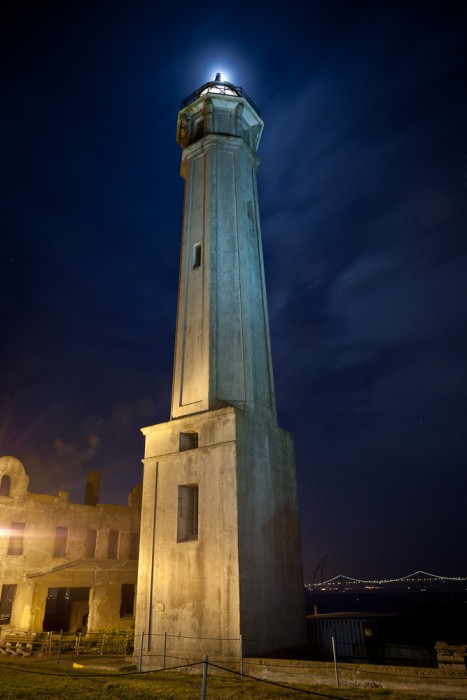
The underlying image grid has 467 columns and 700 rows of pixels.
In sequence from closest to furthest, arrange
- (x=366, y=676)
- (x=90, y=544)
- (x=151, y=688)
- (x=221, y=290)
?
(x=366, y=676) → (x=151, y=688) → (x=221, y=290) → (x=90, y=544)

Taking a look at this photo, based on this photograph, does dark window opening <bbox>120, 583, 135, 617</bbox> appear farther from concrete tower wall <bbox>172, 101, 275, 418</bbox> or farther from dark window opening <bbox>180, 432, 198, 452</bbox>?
concrete tower wall <bbox>172, 101, 275, 418</bbox>

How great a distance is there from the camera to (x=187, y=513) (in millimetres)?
15211

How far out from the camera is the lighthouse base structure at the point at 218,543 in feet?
42.9

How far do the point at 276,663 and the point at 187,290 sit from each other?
12.8 metres

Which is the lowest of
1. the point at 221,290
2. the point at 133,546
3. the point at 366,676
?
the point at 366,676

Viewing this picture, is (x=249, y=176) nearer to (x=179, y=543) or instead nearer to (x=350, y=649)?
(x=179, y=543)

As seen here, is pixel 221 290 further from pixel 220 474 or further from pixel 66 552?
pixel 66 552

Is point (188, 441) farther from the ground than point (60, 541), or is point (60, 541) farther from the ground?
point (188, 441)

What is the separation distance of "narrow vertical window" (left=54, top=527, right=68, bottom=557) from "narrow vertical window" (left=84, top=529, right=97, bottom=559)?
121cm

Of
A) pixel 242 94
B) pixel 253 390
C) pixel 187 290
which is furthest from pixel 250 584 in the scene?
pixel 242 94

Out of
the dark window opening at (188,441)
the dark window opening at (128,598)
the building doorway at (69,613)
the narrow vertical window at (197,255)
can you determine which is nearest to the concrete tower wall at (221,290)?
the narrow vertical window at (197,255)

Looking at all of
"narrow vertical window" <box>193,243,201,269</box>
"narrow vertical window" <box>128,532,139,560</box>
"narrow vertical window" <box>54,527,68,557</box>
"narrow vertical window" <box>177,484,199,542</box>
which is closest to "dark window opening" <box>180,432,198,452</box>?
"narrow vertical window" <box>177,484,199,542</box>

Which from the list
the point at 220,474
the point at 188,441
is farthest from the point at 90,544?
the point at 220,474

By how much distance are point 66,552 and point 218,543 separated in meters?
16.6
